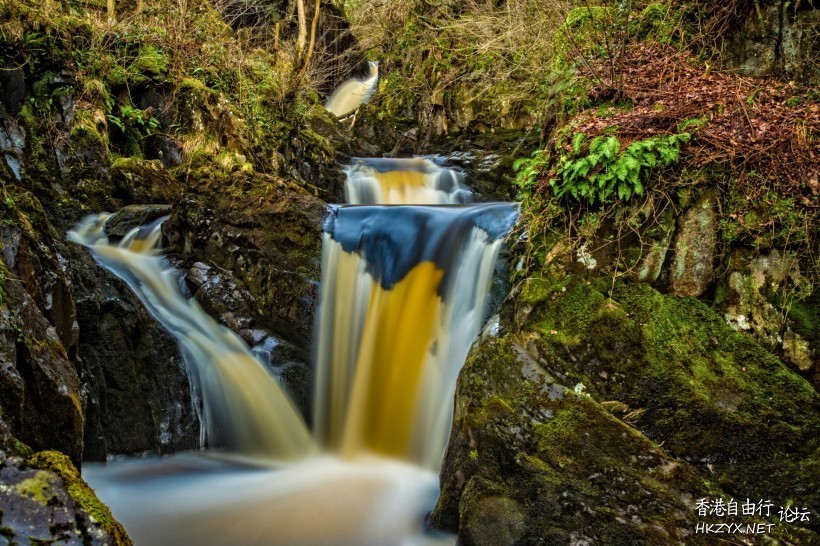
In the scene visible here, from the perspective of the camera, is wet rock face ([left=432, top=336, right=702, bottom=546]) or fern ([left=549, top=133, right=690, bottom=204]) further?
fern ([left=549, top=133, right=690, bottom=204])

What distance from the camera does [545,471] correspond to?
11.0 ft

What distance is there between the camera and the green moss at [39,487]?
200 centimetres

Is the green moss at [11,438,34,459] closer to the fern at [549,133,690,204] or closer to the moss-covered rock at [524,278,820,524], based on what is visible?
the moss-covered rock at [524,278,820,524]

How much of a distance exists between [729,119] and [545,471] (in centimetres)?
382

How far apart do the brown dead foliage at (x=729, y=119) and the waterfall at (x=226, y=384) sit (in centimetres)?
431

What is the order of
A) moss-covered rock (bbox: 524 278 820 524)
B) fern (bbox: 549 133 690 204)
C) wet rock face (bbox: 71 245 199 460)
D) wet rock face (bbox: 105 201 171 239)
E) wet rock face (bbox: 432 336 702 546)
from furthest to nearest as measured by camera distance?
1. wet rock face (bbox: 105 201 171 239)
2. wet rock face (bbox: 71 245 199 460)
3. fern (bbox: 549 133 690 204)
4. moss-covered rock (bbox: 524 278 820 524)
5. wet rock face (bbox: 432 336 702 546)

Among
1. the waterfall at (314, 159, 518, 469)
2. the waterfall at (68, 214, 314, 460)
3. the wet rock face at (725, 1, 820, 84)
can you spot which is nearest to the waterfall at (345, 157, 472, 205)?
the waterfall at (314, 159, 518, 469)

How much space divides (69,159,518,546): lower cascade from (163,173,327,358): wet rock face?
225 millimetres

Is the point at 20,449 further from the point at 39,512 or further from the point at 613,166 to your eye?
the point at 613,166

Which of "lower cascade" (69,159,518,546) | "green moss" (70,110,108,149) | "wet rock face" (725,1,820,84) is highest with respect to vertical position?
"wet rock face" (725,1,820,84)

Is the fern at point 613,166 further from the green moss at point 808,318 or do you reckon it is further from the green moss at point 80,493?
the green moss at point 80,493

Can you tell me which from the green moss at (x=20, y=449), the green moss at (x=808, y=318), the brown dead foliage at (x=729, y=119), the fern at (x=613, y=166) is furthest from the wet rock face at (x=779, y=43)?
the green moss at (x=20, y=449)

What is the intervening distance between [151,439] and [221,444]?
0.68 metres

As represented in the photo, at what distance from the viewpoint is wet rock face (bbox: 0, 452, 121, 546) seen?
189 cm
